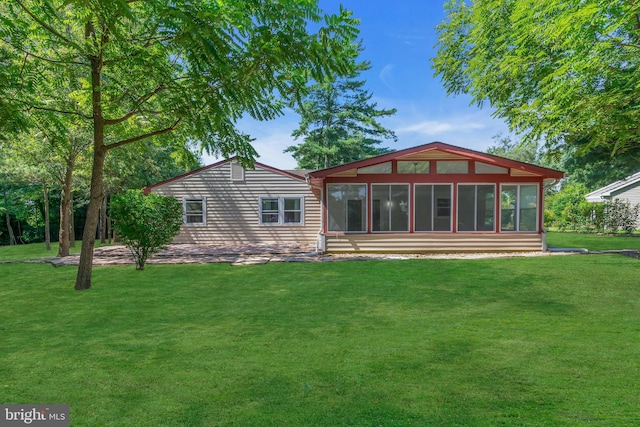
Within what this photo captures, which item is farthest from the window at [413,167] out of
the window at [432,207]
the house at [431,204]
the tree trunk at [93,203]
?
the tree trunk at [93,203]

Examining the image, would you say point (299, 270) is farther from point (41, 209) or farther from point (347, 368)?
point (41, 209)

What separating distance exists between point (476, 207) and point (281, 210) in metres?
7.84

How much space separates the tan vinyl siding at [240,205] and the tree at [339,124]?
13227 millimetres

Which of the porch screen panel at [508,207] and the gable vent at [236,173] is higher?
the gable vent at [236,173]

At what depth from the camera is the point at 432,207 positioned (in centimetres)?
1142

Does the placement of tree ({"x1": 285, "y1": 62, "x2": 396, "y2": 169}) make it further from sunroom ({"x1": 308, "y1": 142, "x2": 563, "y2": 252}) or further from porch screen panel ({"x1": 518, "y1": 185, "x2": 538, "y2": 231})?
porch screen panel ({"x1": 518, "y1": 185, "x2": 538, "y2": 231})

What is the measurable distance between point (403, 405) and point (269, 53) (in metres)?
3.81

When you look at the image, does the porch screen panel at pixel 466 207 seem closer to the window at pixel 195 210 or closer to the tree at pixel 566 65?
the tree at pixel 566 65

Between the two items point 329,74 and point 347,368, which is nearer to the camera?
point 347,368

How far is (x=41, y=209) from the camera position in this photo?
1917 cm

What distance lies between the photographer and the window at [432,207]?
11.3 m

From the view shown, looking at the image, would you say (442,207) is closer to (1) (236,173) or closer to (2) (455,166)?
(2) (455,166)

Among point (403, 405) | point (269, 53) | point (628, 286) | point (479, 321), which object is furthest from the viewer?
point (628, 286)

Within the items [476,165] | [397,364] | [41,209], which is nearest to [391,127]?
[476,165]
